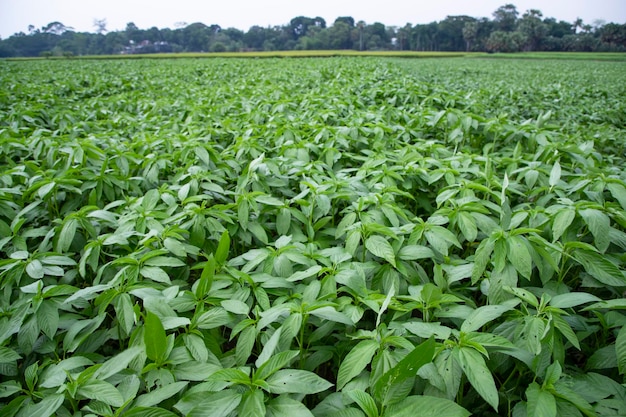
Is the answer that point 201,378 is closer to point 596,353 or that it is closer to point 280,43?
point 596,353

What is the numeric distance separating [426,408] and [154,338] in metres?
0.69

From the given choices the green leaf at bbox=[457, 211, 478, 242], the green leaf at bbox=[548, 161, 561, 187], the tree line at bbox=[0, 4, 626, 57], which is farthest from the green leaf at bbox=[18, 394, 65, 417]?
the tree line at bbox=[0, 4, 626, 57]

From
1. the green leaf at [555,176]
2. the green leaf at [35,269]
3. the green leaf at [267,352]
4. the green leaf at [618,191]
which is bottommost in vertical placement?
the green leaf at [267,352]

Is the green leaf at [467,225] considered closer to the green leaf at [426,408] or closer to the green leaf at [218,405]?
the green leaf at [426,408]

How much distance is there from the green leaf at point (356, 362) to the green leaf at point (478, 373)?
0.72 feet

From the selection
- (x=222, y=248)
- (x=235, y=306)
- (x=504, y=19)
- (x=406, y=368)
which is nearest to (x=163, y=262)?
(x=222, y=248)

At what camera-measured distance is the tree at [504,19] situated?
6662 centimetres

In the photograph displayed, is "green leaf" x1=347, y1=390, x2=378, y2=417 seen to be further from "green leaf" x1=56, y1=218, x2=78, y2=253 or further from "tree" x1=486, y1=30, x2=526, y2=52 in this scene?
"tree" x1=486, y1=30, x2=526, y2=52

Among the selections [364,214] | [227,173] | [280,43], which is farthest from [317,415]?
[280,43]

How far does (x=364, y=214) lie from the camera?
5.13ft

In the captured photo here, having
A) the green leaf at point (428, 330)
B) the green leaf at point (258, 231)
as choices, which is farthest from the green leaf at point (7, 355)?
the green leaf at point (428, 330)

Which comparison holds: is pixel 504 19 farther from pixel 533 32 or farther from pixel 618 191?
pixel 618 191

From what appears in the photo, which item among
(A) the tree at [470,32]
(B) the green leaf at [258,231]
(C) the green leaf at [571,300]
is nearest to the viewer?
(C) the green leaf at [571,300]

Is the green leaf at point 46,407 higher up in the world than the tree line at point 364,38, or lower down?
lower down
